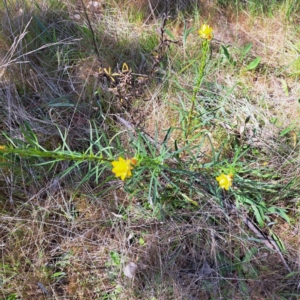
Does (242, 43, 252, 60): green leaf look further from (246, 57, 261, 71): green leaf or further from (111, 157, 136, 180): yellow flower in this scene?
(111, 157, 136, 180): yellow flower

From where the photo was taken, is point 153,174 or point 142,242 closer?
point 153,174

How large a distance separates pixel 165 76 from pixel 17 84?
0.99 metres

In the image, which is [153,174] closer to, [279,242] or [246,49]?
[279,242]

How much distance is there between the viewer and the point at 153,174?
126cm

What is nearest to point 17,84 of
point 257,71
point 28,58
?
point 28,58

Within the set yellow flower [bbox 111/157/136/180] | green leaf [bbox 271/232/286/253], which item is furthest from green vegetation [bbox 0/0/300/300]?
yellow flower [bbox 111/157/136/180]

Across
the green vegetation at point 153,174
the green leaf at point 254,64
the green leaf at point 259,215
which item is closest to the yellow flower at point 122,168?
the green vegetation at point 153,174

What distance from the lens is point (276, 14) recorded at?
2338mm

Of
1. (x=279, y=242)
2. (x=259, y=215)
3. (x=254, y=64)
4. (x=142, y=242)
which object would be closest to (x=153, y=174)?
(x=142, y=242)

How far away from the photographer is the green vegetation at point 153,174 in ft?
5.06

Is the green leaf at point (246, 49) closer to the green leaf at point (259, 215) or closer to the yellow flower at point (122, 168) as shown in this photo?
the green leaf at point (259, 215)

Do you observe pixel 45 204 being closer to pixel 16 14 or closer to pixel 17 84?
pixel 17 84

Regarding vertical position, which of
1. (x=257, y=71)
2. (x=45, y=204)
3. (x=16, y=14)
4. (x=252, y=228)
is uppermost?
(x=16, y=14)

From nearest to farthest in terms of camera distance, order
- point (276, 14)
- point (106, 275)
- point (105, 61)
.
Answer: point (106, 275), point (105, 61), point (276, 14)
